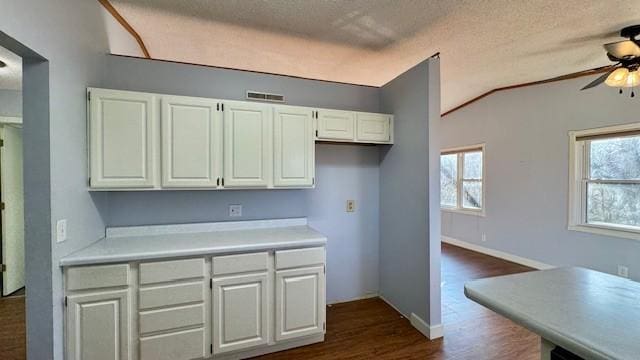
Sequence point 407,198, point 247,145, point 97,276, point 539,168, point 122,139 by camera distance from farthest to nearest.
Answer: point 539,168 → point 407,198 → point 247,145 → point 122,139 → point 97,276

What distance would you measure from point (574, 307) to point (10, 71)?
4626 millimetres

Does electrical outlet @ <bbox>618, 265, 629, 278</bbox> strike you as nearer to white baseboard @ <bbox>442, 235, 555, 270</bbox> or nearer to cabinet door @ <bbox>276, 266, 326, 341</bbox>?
white baseboard @ <bbox>442, 235, 555, 270</bbox>

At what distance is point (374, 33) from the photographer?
2543 millimetres

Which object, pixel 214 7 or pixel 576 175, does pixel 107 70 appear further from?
pixel 576 175

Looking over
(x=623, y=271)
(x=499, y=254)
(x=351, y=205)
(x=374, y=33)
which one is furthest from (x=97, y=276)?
(x=499, y=254)

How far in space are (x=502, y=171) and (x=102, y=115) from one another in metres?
5.50

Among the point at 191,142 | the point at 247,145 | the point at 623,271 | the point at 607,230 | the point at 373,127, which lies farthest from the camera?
the point at 607,230

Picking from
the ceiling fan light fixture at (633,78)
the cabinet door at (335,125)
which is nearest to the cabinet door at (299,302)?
the cabinet door at (335,125)

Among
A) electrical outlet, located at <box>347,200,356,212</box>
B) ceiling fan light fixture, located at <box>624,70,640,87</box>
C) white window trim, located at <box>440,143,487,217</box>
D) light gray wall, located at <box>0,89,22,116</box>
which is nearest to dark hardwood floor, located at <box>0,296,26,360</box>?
light gray wall, located at <box>0,89,22,116</box>

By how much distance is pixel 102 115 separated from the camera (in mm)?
2014

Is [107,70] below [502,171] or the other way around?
the other way around

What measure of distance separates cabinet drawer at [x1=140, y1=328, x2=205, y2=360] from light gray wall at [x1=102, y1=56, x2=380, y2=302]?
94cm

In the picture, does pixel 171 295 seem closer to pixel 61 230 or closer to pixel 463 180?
pixel 61 230

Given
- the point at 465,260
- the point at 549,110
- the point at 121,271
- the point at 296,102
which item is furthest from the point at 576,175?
the point at 121,271
